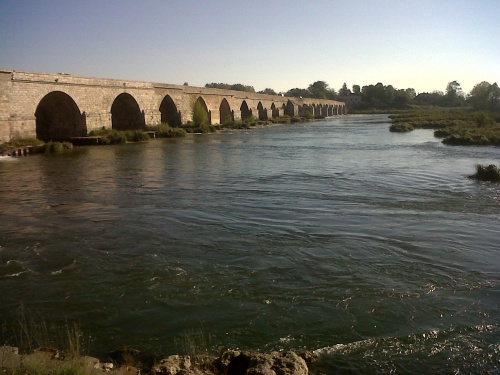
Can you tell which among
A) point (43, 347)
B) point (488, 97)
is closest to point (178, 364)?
point (43, 347)

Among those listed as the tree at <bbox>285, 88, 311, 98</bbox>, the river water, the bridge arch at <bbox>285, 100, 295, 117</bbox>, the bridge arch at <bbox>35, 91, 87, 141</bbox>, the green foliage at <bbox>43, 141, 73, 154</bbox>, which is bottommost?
the river water

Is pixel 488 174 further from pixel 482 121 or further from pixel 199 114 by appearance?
pixel 199 114

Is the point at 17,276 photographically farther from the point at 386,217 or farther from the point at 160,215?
the point at 386,217

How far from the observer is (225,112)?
55031 millimetres

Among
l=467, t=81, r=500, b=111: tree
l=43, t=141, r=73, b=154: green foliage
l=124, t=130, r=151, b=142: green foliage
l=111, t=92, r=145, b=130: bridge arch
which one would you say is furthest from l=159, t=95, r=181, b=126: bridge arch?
l=467, t=81, r=500, b=111: tree

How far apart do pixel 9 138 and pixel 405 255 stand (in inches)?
842

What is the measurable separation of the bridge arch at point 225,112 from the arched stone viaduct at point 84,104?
1.18m

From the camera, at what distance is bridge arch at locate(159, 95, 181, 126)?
41.7 meters

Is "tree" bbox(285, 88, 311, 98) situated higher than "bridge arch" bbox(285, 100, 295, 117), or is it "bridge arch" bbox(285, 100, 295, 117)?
"tree" bbox(285, 88, 311, 98)

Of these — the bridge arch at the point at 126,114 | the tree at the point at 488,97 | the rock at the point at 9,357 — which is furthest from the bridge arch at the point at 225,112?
the rock at the point at 9,357

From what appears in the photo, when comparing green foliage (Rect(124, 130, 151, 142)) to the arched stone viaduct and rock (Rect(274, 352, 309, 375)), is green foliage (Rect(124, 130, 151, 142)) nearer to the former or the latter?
the arched stone viaduct

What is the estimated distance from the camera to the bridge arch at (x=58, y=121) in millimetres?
29359

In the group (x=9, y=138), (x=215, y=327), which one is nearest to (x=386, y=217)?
(x=215, y=327)

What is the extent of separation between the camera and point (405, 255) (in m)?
7.36
